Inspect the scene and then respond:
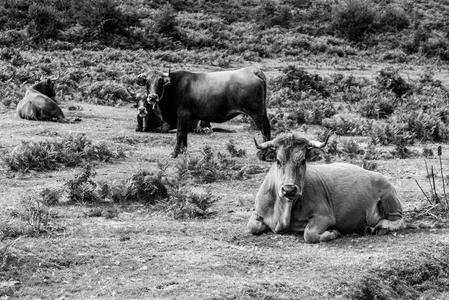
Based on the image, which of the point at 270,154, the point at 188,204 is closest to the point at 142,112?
the point at 188,204

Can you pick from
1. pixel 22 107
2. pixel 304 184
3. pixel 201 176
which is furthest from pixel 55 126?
pixel 304 184

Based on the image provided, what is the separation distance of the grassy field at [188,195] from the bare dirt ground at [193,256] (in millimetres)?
20

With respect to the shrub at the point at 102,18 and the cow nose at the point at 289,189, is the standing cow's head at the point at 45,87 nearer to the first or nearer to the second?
the cow nose at the point at 289,189

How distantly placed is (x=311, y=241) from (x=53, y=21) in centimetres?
3009

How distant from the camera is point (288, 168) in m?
7.55

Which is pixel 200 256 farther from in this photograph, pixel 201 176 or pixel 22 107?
pixel 22 107

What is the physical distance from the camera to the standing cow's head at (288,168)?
7438 mm

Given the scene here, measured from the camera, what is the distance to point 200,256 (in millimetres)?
7066

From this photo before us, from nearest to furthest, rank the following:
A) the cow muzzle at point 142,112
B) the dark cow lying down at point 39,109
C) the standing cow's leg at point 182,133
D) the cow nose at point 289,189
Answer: the cow nose at point 289,189 < the standing cow's leg at point 182,133 < the cow muzzle at point 142,112 < the dark cow lying down at point 39,109

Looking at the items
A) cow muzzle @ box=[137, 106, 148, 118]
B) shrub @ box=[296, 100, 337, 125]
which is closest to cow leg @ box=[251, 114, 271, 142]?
cow muzzle @ box=[137, 106, 148, 118]

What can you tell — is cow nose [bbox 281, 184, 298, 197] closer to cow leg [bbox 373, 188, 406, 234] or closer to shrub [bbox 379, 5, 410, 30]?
cow leg [bbox 373, 188, 406, 234]

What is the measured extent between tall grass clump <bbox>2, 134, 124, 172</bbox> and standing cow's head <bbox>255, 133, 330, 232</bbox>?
528 cm

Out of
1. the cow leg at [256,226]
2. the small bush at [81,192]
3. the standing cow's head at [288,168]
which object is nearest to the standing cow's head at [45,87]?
the small bush at [81,192]

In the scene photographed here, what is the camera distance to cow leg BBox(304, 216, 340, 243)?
7.62 metres
